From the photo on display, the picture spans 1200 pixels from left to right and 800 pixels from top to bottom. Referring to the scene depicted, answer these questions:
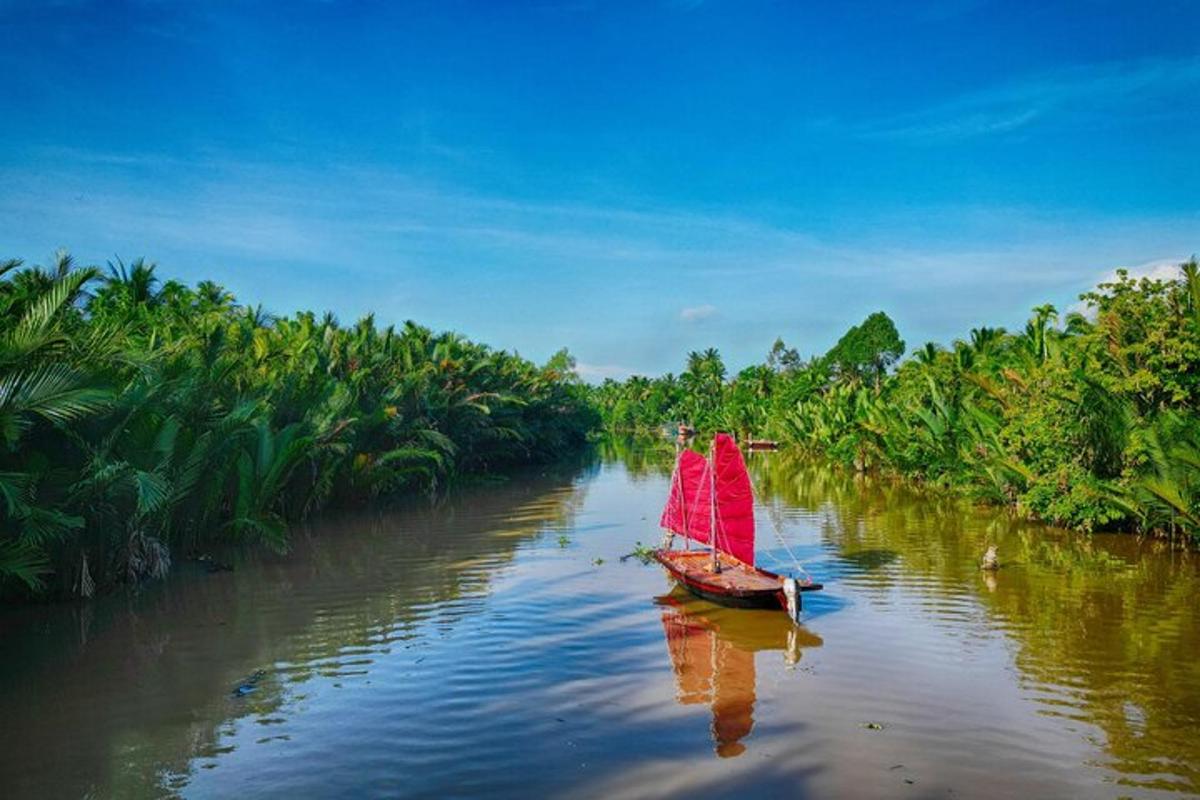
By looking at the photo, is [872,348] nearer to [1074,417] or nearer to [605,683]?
[1074,417]

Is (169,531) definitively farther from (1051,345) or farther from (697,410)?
(697,410)

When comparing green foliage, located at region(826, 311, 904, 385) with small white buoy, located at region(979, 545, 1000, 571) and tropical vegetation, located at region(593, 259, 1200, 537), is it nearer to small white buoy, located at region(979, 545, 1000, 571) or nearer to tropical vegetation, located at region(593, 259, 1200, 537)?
tropical vegetation, located at region(593, 259, 1200, 537)

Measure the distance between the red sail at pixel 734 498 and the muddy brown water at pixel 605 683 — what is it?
152cm

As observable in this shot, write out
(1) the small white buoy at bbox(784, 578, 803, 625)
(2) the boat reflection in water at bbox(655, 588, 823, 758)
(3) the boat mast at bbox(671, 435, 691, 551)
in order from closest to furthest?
(2) the boat reflection in water at bbox(655, 588, 823, 758) < (1) the small white buoy at bbox(784, 578, 803, 625) < (3) the boat mast at bbox(671, 435, 691, 551)

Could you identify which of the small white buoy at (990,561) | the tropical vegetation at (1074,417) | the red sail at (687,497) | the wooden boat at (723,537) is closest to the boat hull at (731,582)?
the wooden boat at (723,537)

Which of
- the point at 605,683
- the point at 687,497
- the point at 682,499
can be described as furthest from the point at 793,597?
the point at 687,497

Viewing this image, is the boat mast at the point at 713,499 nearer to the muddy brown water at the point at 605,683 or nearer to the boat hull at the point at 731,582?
the boat hull at the point at 731,582

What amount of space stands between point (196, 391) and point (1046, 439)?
57.7 ft

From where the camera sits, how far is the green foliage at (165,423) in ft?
33.2

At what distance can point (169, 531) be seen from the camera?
53.0 feet

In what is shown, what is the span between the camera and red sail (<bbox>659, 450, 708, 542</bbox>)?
16325mm

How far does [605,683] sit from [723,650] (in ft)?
7.32

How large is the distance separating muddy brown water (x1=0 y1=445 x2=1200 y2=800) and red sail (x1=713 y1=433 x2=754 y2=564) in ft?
4.99

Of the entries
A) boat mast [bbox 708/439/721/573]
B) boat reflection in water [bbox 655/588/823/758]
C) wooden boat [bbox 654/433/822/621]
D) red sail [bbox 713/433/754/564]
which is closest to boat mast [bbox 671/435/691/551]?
wooden boat [bbox 654/433/822/621]
